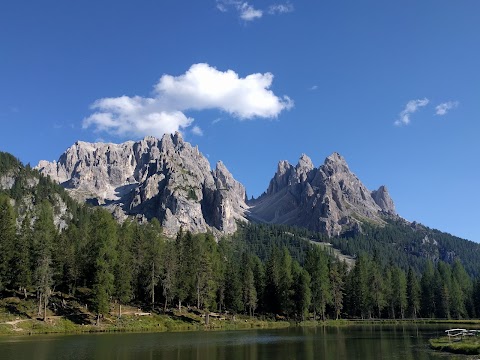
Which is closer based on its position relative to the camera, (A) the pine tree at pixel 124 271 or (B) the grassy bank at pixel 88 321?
(B) the grassy bank at pixel 88 321

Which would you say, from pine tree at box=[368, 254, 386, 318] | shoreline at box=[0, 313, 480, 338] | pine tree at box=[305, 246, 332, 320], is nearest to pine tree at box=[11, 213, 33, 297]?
shoreline at box=[0, 313, 480, 338]

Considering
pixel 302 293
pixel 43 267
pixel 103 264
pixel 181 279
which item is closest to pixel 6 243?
pixel 43 267

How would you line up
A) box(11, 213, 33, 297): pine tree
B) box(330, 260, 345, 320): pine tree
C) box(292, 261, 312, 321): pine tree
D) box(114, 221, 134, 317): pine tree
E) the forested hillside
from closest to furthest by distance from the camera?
1. box(11, 213, 33, 297): pine tree
2. the forested hillside
3. box(114, 221, 134, 317): pine tree
4. box(292, 261, 312, 321): pine tree
5. box(330, 260, 345, 320): pine tree

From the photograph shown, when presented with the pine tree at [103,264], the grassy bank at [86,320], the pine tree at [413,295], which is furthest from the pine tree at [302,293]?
the pine tree at [103,264]

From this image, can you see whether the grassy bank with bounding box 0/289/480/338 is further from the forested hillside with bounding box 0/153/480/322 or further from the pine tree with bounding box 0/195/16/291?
the pine tree with bounding box 0/195/16/291

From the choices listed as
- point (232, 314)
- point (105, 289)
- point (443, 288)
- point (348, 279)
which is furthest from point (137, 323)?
point (443, 288)

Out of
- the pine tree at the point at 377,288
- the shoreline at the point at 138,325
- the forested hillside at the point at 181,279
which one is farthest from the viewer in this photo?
the pine tree at the point at 377,288

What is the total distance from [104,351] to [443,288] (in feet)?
407

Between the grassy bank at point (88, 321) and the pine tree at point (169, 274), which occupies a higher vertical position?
the pine tree at point (169, 274)

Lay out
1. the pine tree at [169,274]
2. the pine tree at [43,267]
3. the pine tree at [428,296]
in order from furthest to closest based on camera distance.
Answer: the pine tree at [428,296] < the pine tree at [169,274] < the pine tree at [43,267]

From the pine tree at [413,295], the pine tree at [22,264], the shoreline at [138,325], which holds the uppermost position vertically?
the pine tree at [22,264]

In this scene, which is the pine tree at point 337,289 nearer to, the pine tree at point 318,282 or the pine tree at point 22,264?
the pine tree at point 318,282

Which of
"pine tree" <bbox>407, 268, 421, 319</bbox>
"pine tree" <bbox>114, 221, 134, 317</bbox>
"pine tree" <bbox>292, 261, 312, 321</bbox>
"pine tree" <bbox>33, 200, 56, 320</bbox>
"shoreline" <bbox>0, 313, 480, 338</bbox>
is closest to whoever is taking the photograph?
"shoreline" <bbox>0, 313, 480, 338</bbox>

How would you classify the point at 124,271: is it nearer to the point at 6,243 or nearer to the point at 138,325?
the point at 138,325
